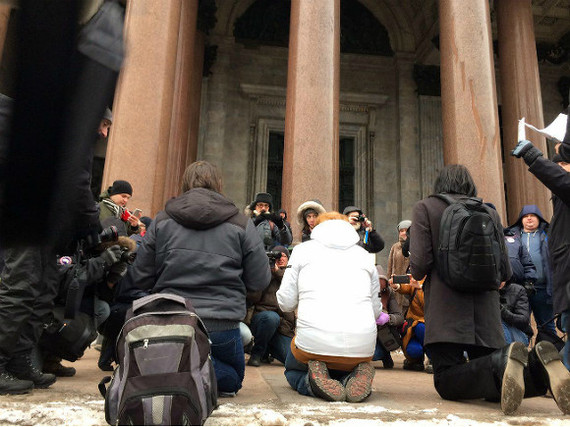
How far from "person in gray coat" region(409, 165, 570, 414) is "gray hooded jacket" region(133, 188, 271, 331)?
1244 mm

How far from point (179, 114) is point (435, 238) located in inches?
361

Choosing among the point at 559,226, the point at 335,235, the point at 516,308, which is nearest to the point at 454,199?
the point at 559,226

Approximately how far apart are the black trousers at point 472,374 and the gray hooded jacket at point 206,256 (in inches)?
56.3

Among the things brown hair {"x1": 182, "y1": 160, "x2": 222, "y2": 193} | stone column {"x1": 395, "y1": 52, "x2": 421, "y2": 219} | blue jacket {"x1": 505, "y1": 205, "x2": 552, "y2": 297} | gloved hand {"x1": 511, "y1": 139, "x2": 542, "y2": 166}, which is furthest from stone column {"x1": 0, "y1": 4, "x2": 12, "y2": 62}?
stone column {"x1": 395, "y1": 52, "x2": 421, "y2": 219}

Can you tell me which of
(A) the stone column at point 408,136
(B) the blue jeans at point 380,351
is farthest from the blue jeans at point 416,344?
(A) the stone column at point 408,136

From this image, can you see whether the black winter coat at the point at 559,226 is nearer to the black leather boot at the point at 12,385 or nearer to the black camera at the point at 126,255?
the black camera at the point at 126,255

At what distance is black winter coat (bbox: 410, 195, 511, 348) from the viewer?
356 cm

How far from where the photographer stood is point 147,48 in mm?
9156

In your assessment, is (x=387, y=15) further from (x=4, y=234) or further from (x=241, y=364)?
(x=4, y=234)

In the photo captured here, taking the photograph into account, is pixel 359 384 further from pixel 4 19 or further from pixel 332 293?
pixel 4 19

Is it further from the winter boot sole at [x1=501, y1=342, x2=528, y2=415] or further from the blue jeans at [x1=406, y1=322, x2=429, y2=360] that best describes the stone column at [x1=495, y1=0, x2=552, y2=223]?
the winter boot sole at [x1=501, y1=342, x2=528, y2=415]

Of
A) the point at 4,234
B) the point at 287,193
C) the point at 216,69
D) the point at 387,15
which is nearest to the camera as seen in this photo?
the point at 4,234

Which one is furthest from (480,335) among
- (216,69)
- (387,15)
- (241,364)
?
(387,15)

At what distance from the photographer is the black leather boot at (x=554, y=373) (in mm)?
2842
